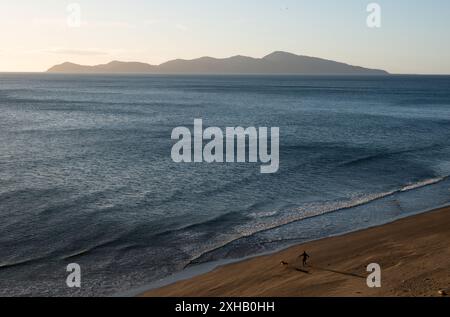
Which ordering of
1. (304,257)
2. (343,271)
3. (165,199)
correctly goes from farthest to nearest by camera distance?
(165,199)
(304,257)
(343,271)

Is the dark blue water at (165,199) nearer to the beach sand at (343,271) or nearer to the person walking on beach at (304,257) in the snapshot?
the beach sand at (343,271)

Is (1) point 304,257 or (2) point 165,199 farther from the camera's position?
(2) point 165,199

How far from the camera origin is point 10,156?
5022 cm

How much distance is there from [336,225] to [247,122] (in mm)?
56564

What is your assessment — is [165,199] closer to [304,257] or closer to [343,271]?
[304,257]

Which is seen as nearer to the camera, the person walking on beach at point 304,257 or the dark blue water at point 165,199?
the person walking on beach at point 304,257

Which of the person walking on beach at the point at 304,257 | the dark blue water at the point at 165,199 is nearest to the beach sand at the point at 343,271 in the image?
the person walking on beach at the point at 304,257

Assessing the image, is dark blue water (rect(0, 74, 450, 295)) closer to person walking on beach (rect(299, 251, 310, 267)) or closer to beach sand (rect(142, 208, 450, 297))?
beach sand (rect(142, 208, 450, 297))

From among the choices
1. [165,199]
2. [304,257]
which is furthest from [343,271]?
[165,199]

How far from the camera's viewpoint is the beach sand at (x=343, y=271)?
20594 mm

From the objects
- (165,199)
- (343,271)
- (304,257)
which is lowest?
(343,271)

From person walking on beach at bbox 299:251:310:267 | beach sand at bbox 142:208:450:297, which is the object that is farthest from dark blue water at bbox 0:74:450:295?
person walking on beach at bbox 299:251:310:267

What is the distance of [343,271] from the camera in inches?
898
